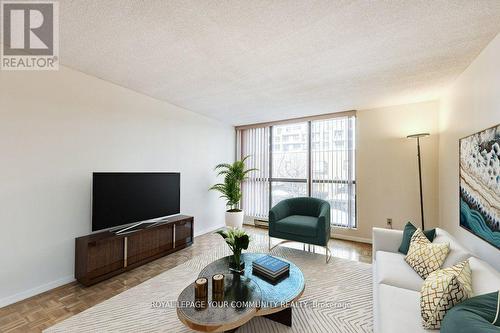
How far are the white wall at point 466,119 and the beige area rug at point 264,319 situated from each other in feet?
3.80

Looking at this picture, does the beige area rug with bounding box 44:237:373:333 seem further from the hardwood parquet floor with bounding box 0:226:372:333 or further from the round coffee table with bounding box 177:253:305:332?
the round coffee table with bounding box 177:253:305:332

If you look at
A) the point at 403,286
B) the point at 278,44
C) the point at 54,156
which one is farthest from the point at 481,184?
the point at 54,156

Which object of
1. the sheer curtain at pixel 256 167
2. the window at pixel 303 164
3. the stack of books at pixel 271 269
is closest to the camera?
the stack of books at pixel 271 269

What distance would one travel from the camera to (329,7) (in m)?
1.57

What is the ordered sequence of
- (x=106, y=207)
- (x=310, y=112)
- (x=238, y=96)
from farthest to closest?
1. (x=310, y=112)
2. (x=238, y=96)
3. (x=106, y=207)

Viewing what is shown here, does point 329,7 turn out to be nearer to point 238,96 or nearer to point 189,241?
point 238,96

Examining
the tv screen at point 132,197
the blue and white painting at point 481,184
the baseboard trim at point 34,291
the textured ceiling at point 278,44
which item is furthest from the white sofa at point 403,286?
the baseboard trim at point 34,291

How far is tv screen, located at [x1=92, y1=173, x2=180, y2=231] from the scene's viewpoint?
2.69 metres

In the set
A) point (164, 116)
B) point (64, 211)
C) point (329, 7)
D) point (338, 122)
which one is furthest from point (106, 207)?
point (338, 122)

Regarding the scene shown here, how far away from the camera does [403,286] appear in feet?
5.93

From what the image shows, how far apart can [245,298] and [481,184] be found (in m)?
2.47

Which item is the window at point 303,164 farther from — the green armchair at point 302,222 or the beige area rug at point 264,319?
the beige area rug at point 264,319

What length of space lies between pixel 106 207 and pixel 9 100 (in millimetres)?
1484

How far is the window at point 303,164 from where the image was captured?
436cm
